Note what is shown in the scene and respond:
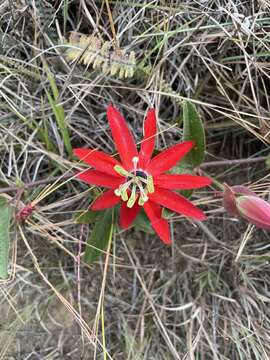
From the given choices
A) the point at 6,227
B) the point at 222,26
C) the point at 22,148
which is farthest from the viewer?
the point at 22,148

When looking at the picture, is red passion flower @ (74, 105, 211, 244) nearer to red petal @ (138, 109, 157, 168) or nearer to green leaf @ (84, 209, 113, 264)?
red petal @ (138, 109, 157, 168)

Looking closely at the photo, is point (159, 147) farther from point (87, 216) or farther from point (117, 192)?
point (117, 192)

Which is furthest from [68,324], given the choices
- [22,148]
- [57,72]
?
[57,72]

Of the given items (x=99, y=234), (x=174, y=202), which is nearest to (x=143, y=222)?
(x=99, y=234)

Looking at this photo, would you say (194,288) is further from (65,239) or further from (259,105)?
(259,105)

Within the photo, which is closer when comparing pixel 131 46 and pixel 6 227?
pixel 6 227

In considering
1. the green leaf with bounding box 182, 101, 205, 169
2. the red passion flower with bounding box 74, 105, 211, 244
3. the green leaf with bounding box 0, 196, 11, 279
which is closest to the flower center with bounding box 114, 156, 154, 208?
the red passion flower with bounding box 74, 105, 211, 244

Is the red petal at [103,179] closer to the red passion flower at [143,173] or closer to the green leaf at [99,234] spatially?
the red passion flower at [143,173]

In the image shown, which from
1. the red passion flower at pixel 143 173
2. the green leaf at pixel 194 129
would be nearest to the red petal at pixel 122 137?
the red passion flower at pixel 143 173
